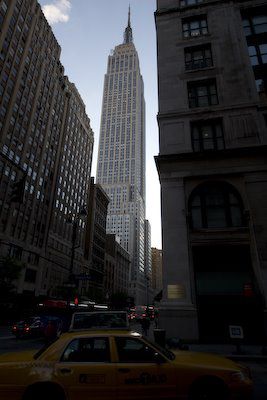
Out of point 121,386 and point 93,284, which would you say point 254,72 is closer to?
point 121,386

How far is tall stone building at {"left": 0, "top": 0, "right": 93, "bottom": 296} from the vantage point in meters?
51.1

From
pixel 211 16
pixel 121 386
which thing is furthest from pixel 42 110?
pixel 121 386

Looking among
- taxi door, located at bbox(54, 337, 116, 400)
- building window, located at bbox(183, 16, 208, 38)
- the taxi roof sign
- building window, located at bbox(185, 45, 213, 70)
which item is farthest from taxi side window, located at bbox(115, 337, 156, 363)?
building window, located at bbox(183, 16, 208, 38)

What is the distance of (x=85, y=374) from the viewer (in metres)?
4.62

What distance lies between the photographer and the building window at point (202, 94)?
22.8 meters

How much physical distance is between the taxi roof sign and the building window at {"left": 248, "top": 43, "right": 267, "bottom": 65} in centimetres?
2343

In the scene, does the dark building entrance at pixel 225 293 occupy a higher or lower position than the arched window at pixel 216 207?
lower

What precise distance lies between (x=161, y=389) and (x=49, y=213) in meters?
62.3

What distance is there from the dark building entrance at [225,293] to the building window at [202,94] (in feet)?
40.6

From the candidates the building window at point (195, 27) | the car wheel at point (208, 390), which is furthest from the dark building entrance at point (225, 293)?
the building window at point (195, 27)

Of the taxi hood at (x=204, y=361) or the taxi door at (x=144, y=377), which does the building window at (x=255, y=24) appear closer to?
the taxi hood at (x=204, y=361)

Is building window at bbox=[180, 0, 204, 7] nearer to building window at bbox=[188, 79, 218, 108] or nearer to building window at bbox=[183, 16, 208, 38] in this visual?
building window at bbox=[183, 16, 208, 38]

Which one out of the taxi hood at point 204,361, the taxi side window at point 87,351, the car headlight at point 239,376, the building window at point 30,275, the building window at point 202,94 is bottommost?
the car headlight at point 239,376

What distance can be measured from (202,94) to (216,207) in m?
10.4
